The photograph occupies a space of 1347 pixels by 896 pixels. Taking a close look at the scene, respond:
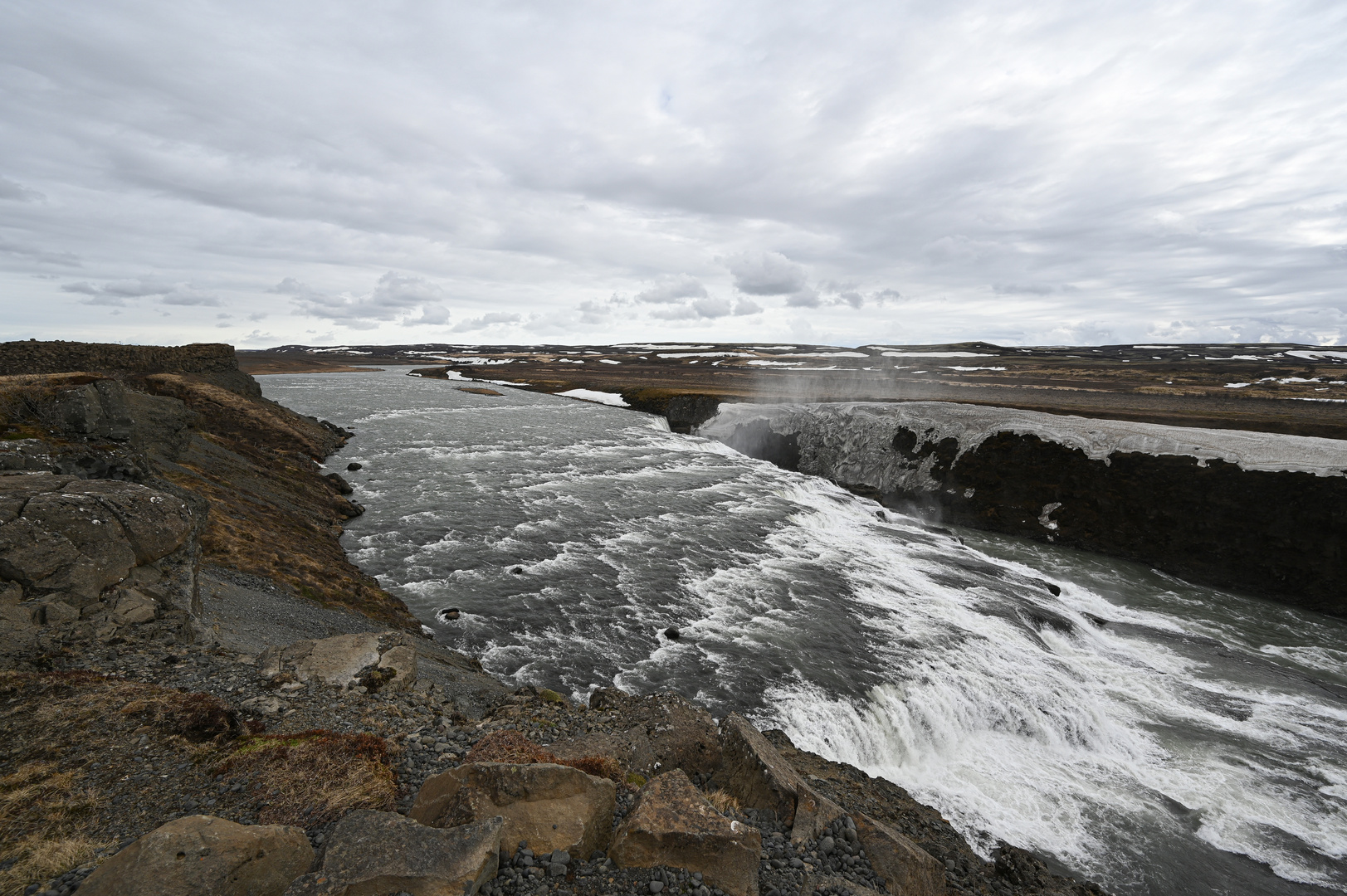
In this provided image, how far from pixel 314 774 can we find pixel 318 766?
0.19 m

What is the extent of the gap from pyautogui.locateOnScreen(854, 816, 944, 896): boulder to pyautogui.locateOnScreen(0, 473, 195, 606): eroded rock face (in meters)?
14.6

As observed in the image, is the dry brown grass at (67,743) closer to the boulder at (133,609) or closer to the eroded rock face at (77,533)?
the boulder at (133,609)

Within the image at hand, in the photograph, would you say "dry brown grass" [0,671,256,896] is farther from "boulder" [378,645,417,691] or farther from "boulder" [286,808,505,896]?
"boulder" [378,645,417,691]

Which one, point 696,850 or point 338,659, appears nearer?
point 696,850

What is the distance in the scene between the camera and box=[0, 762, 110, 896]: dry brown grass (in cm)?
536

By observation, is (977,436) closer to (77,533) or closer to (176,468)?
(77,533)

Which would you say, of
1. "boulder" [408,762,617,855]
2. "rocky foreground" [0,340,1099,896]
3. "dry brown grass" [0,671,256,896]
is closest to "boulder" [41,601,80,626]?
"rocky foreground" [0,340,1099,896]

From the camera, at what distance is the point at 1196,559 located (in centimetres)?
2775

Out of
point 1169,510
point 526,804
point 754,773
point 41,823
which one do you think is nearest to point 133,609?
point 41,823

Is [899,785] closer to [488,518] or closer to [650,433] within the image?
[488,518]

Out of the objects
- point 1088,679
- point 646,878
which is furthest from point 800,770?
point 1088,679

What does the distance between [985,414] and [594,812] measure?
41.8 metres

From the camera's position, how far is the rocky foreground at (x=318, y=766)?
18.9 feet

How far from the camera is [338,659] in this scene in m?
11.6
